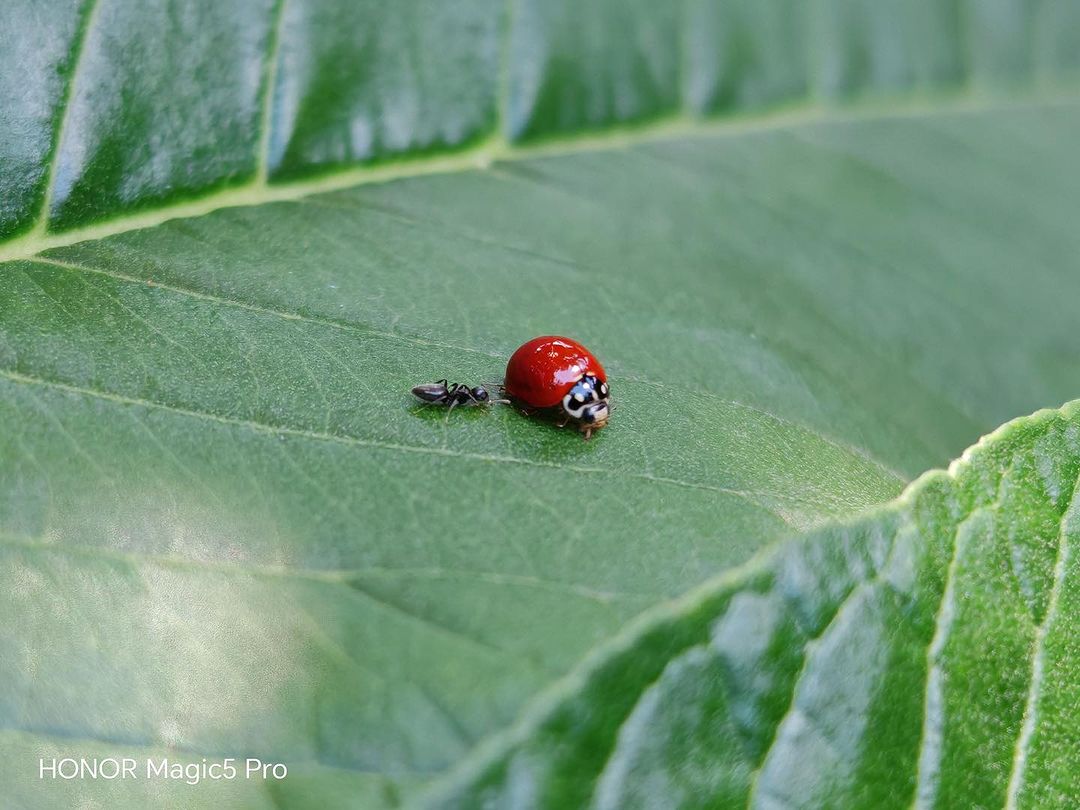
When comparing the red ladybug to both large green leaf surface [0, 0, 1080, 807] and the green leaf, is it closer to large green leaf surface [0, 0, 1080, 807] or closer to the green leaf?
large green leaf surface [0, 0, 1080, 807]

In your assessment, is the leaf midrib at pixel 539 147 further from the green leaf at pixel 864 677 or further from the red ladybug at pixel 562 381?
the green leaf at pixel 864 677

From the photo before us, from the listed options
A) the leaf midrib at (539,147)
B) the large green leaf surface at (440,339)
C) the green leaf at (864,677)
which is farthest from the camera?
the leaf midrib at (539,147)

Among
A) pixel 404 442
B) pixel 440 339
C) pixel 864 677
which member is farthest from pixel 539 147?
pixel 864 677

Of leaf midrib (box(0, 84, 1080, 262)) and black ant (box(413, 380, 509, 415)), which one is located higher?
leaf midrib (box(0, 84, 1080, 262))

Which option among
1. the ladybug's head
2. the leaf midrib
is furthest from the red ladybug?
the leaf midrib

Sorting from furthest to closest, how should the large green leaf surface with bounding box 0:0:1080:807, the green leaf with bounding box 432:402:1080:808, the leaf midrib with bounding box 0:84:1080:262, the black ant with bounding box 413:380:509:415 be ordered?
A: the leaf midrib with bounding box 0:84:1080:262 → the black ant with bounding box 413:380:509:415 → the large green leaf surface with bounding box 0:0:1080:807 → the green leaf with bounding box 432:402:1080:808

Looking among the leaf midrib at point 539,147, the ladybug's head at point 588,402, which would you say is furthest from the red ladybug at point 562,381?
the leaf midrib at point 539,147
